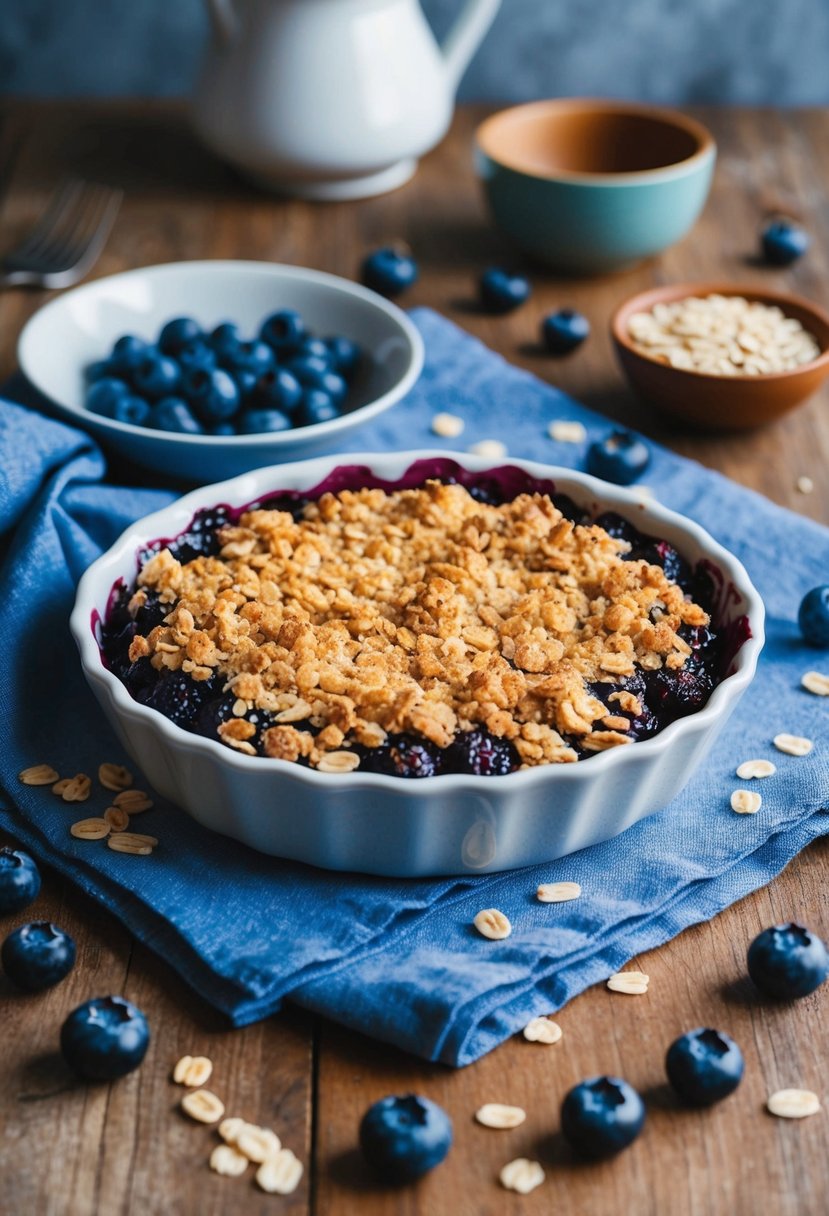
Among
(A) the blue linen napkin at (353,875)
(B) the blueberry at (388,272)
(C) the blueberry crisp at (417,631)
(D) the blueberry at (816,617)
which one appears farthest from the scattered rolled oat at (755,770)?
(B) the blueberry at (388,272)

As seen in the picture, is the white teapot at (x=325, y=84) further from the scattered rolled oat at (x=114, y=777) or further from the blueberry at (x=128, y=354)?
the scattered rolled oat at (x=114, y=777)

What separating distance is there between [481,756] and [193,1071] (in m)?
0.35

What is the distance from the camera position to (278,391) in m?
1.80

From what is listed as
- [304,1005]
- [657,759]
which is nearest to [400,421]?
[657,759]

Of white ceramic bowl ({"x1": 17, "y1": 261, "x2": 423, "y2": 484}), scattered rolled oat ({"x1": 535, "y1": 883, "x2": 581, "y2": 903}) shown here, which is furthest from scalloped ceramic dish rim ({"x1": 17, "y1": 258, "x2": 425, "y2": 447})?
scattered rolled oat ({"x1": 535, "y1": 883, "x2": 581, "y2": 903})

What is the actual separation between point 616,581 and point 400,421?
2.13ft

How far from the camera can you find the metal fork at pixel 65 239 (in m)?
2.26

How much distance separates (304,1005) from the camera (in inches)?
44.9

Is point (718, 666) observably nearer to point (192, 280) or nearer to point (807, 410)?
point (807, 410)

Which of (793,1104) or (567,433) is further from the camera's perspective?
(567,433)

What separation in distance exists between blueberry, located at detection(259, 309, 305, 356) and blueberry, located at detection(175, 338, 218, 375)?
0.11 meters

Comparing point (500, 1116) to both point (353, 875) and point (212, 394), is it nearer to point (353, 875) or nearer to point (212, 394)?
point (353, 875)

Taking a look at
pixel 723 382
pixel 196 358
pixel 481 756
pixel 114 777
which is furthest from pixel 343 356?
pixel 481 756

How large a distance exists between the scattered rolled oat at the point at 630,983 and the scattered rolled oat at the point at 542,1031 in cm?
7
